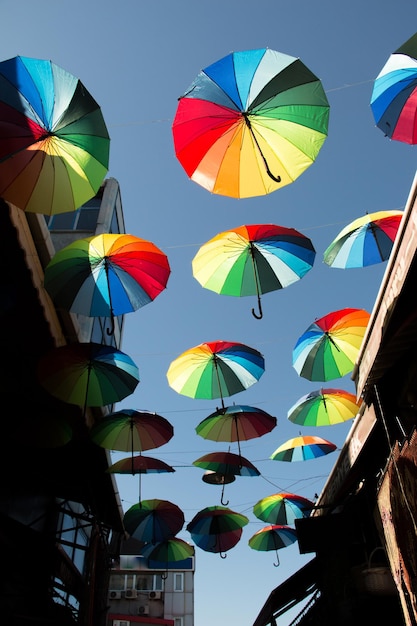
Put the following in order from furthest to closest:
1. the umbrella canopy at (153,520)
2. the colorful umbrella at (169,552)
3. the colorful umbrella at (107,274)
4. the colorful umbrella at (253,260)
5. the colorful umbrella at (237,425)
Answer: the colorful umbrella at (169,552) → the umbrella canopy at (153,520) → the colorful umbrella at (237,425) → the colorful umbrella at (253,260) → the colorful umbrella at (107,274)

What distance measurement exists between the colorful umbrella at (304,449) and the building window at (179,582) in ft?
58.2

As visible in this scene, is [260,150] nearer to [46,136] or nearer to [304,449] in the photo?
[46,136]

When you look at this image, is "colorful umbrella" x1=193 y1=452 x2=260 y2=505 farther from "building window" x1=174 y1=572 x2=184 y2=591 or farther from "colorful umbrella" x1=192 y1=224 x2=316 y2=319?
"building window" x1=174 y1=572 x2=184 y2=591

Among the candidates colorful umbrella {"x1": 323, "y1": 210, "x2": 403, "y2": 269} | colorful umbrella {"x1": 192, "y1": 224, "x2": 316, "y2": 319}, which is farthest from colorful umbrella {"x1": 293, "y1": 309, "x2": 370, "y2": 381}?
colorful umbrella {"x1": 192, "y1": 224, "x2": 316, "y2": 319}

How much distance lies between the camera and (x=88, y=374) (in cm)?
747

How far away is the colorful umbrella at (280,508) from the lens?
42.4 feet

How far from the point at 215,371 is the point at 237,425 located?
1.42 m

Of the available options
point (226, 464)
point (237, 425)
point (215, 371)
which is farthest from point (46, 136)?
point (226, 464)

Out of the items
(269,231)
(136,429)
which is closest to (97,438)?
(136,429)

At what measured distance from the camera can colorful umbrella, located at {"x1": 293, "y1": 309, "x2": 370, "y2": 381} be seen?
8.24 metres

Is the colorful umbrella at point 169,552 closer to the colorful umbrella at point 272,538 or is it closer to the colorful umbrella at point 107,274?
the colorful umbrella at point 272,538

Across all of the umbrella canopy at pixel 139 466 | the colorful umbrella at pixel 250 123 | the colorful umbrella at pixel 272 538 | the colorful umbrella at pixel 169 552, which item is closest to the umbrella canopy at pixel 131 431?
the umbrella canopy at pixel 139 466

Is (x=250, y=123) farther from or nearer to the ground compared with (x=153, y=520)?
farther from the ground

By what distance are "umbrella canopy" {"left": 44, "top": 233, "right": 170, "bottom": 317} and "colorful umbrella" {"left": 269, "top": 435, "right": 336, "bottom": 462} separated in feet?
20.9
